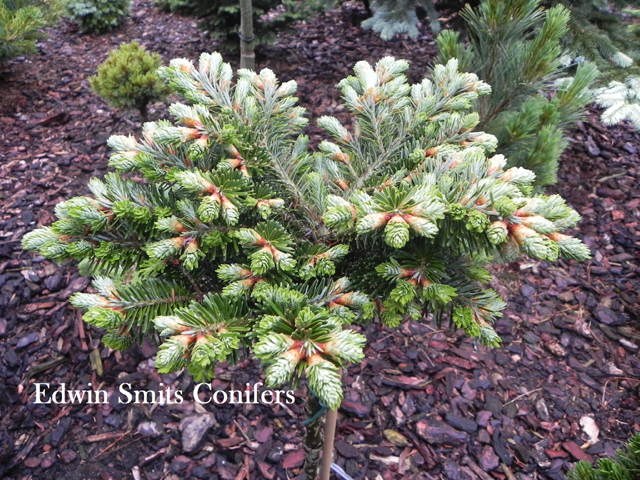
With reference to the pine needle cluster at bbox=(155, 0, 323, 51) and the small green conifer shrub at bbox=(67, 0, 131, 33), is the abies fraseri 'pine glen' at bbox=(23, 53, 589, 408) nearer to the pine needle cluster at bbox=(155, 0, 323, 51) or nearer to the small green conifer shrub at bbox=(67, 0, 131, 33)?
the pine needle cluster at bbox=(155, 0, 323, 51)

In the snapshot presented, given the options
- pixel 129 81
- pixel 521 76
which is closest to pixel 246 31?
pixel 129 81

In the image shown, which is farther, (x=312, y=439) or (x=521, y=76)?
(x=521, y=76)

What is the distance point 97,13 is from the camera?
214 inches

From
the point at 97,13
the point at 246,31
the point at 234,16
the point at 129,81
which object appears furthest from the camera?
the point at 97,13

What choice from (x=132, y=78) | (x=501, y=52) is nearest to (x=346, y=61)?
(x=132, y=78)

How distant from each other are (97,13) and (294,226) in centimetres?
557

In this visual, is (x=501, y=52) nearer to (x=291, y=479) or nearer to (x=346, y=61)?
(x=291, y=479)

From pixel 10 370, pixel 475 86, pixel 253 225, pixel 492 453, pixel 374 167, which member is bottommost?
pixel 10 370

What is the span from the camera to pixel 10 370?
2455 millimetres

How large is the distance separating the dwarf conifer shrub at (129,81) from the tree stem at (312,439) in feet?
9.71

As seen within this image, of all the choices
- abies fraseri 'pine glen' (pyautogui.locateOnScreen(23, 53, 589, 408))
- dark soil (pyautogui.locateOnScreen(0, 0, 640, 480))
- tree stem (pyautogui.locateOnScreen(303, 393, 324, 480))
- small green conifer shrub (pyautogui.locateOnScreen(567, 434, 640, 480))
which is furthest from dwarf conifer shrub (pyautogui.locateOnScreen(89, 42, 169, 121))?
small green conifer shrub (pyautogui.locateOnScreen(567, 434, 640, 480))

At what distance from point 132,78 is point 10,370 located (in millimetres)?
2251

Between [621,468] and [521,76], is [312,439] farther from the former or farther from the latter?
[521,76]

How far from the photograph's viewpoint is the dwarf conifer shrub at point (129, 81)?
354cm
